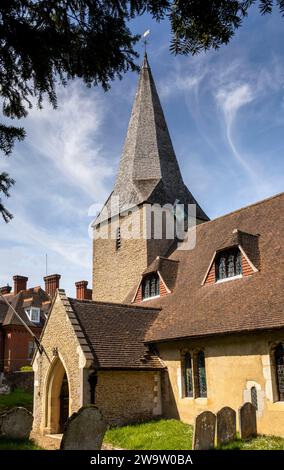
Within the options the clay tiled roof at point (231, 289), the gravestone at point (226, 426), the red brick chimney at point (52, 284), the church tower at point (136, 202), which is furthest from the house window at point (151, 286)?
the red brick chimney at point (52, 284)

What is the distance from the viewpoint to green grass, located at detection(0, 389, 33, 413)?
24328mm

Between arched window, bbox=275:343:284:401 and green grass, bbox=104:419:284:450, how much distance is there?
3.99 ft

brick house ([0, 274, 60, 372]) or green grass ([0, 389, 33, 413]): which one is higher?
brick house ([0, 274, 60, 372])

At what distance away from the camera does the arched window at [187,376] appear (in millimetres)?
15516

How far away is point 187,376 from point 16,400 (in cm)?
1460

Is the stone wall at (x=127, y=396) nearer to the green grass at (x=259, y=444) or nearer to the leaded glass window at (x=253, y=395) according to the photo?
the leaded glass window at (x=253, y=395)

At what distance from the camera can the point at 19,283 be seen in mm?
44844

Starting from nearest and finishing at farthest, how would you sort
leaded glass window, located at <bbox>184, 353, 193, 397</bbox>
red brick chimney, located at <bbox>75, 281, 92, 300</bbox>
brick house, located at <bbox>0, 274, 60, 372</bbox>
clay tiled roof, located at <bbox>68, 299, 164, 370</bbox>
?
leaded glass window, located at <bbox>184, 353, 193, 397</bbox>
clay tiled roof, located at <bbox>68, 299, 164, 370</bbox>
brick house, located at <bbox>0, 274, 60, 372</bbox>
red brick chimney, located at <bbox>75, 281, 92, 300</bbox>

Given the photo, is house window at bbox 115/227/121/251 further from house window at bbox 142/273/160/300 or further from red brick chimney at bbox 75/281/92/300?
red brick chimney at bbox 75/281/92/300

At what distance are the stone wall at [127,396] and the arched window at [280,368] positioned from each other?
5114mm

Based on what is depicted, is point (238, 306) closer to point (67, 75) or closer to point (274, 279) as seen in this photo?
point (274, 279)

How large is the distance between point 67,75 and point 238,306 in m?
10.6

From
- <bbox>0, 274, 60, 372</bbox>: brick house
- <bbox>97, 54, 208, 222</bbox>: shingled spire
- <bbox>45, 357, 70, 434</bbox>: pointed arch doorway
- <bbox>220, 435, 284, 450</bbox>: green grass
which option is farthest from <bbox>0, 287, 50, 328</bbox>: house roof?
<bbox>220, 435, 284, 450</bbox>: green grass
